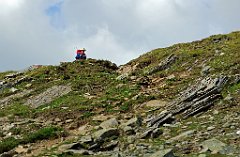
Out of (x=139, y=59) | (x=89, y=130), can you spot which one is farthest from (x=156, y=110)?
(x=139, y=59)

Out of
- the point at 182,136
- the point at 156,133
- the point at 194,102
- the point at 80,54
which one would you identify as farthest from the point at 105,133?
the point at 80,54

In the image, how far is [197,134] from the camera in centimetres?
1998

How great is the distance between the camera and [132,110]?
91.1ft

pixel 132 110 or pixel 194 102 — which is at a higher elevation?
pixel 132 110

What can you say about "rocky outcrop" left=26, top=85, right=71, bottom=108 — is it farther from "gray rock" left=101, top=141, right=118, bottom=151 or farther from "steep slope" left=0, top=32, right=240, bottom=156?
"gray rock" left=101, top=141, right=118, bottom=151

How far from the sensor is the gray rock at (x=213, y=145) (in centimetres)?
1748

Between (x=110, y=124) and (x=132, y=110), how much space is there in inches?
134

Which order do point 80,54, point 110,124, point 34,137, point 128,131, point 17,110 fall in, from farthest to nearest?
1. point 80,54
2. point 17,110
3. point 110,124
4. point 34,137
5. point 128,131

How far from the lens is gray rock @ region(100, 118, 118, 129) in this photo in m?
24.3

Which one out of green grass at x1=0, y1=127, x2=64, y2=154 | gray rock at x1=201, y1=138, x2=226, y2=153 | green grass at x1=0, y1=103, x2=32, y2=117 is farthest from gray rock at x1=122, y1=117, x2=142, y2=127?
green grass at x1=0, y1=103, x2=32, y2=117

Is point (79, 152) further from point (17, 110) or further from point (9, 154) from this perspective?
point (17, 110)

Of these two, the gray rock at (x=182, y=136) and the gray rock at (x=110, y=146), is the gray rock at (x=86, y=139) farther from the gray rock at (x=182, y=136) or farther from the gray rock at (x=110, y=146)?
the gray rock at (x=182, y=136)

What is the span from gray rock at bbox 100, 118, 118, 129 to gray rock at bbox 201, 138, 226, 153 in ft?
22.6

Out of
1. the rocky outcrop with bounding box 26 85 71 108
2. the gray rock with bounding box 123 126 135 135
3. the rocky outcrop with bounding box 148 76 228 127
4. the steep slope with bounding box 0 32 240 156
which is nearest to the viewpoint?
the steep slope with bounding box 0 32 240 156
